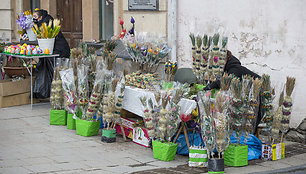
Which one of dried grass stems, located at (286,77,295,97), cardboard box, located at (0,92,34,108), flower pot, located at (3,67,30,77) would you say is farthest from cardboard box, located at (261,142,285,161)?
flower pot, located at (3,67,30,77)

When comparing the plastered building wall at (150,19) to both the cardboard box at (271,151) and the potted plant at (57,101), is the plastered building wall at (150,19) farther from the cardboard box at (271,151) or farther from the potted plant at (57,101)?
the cardboard box at (271,151)

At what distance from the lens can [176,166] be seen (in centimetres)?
561

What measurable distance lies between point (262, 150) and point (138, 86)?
76.7 inches

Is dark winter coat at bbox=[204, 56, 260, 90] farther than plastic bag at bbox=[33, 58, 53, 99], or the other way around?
plastic bag at bbox=[33, 58, 53, 99]

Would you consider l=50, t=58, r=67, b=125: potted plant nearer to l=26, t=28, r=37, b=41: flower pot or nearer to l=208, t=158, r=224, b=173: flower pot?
l=26, t=28, r=37, b=41: flower pot

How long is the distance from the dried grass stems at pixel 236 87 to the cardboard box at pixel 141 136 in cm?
149

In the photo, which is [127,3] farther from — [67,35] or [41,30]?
[67,35]

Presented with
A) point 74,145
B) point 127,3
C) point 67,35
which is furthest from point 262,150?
point 67,35

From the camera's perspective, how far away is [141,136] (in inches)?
258

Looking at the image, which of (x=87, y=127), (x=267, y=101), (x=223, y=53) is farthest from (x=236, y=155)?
(x=87, y=127)

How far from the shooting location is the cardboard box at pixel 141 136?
6.45 m

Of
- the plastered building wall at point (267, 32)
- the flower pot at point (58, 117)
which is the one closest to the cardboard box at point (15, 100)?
the flower pot at point (58, 117)

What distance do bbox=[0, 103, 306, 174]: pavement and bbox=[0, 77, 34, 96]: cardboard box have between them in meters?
1.48

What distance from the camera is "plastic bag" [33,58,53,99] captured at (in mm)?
8961
